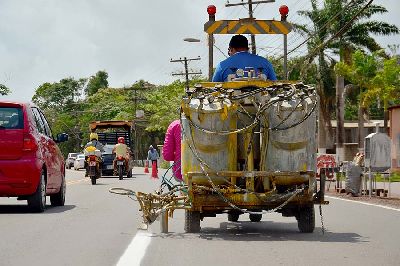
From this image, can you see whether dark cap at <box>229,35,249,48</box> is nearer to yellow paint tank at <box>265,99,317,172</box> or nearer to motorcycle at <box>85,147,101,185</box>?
yellow paint tank at <box>265,99,317,172</box>

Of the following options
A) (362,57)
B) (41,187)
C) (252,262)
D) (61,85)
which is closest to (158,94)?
(61,85)

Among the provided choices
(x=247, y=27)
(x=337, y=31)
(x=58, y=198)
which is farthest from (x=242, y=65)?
(x=337, y=31)

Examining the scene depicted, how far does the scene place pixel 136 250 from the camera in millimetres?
10570

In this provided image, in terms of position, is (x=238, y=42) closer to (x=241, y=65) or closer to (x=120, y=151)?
(x=241, y=65)

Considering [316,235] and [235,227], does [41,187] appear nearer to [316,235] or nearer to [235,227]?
[235,227]

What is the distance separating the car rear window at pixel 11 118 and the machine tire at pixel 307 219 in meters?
5.69

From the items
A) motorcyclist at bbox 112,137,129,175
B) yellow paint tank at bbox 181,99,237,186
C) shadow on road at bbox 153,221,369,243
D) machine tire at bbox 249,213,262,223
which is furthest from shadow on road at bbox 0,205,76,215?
motorcyclist at bbox 112,137,129,175

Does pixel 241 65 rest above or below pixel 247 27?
below

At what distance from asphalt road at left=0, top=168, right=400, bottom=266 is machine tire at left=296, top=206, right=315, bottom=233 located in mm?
161

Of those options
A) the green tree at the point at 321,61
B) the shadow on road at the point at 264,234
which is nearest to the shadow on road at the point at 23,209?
the shadow on road at the point at 264,234

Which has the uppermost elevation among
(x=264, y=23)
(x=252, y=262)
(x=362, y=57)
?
(x=362, y=57)

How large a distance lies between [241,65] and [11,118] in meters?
5.00

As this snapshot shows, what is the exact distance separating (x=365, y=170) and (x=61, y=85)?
11308 centimetres

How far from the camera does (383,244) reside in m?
11.4
